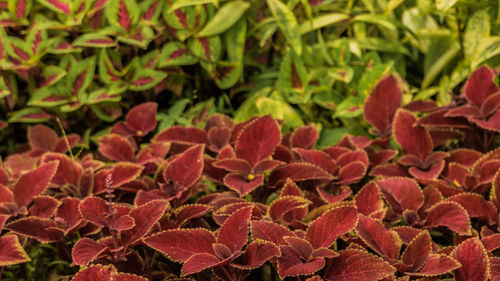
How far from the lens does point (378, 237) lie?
120cm

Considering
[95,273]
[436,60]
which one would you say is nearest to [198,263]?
[95,273]

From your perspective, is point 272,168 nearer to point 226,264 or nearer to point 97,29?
point 226,264

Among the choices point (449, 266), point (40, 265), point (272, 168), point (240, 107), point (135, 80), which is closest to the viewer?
point (449, 266)

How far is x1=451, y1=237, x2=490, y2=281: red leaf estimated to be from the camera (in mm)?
1104

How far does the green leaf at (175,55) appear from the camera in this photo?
192cm

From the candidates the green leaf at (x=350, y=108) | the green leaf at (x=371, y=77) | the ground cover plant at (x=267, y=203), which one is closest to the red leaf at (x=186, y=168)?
the ground cover plant at (x=267, y=203)

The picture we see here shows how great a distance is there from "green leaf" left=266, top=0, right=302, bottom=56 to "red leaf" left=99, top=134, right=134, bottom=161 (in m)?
0.66

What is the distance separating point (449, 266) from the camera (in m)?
1.10

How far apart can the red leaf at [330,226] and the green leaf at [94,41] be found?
0.94 metres

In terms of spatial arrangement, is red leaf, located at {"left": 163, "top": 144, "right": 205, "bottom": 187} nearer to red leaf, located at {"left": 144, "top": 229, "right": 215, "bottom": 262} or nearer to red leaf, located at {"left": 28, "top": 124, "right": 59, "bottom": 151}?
red leaf, located at {"left": 144, "top": 229, "right": 215, "bottom": 262}

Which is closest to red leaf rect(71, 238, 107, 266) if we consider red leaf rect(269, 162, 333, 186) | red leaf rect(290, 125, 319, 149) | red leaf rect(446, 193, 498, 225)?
red leaf rect(269, 162, 333, 186)

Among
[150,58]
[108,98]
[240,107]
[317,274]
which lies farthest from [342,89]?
[317,274]

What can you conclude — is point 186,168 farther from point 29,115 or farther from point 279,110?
point 29,115

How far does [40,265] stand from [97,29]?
0.77 m
